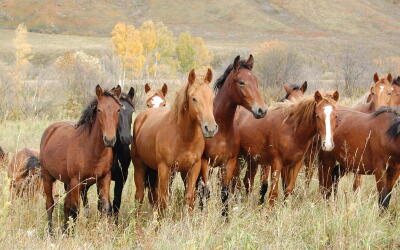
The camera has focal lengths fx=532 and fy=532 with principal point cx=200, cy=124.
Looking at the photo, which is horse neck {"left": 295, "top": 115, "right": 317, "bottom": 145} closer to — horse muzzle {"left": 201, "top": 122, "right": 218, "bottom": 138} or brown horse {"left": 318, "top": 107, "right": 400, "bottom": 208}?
brown horse {"left": 318, "top": 107, "right": 400, "bottom": 208}

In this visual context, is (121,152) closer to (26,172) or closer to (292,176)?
(292,176)

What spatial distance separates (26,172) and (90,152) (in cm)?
315

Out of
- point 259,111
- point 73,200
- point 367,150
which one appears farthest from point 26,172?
point 367,150

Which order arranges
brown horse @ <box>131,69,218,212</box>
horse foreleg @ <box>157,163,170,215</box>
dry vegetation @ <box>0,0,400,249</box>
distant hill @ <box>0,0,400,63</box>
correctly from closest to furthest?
dry vegetation @ <box>0,0,400,249</box> → brown horse @ <box>131,69,218,212</box> → horse foreleg @ <box>157,163,170,215</box> → distant hill @ <box>0,0,400,63</box>

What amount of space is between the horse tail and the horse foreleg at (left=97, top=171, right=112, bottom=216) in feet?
3.93

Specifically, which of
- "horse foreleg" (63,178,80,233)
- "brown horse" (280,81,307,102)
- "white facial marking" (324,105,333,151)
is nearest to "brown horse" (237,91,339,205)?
"white facial marking" (324,105,333,151)

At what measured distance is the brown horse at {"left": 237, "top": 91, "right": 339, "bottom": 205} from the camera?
6.96 metres

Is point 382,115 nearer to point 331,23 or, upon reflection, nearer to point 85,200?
point 85,200

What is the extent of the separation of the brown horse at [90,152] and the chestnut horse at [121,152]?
0.22m

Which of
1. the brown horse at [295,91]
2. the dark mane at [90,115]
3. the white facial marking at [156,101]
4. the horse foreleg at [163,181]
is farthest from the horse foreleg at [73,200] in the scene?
the brown horse at [295,91]

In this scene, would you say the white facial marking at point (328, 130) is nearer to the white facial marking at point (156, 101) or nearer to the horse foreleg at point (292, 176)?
the horse foreleg at point (292, 176)

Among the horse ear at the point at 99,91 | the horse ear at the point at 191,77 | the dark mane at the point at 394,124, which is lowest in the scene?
the dark mane at the point at 394,124

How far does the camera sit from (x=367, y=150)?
24.1 ft

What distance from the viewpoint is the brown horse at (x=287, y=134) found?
22.8ft
